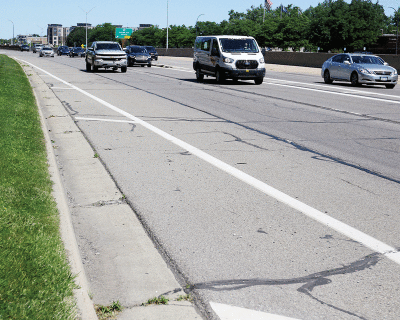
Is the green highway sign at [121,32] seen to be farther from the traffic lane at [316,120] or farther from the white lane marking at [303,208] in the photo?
the white lane marking at [303,208]

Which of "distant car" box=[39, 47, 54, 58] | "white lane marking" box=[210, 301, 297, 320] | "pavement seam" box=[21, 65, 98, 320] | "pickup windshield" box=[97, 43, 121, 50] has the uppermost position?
"distant car" box=[39, 47, 54, 58]

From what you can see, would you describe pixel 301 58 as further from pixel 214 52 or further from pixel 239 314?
pixel 239 314

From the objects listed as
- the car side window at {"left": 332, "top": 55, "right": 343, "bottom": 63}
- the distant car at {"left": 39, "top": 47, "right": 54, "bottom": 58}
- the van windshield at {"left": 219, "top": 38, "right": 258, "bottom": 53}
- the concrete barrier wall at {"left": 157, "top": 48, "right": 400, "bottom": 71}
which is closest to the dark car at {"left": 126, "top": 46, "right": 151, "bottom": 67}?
the concrete barrier wall at {"left": 157, "top": 48, "right": 400, "bottom": 71}

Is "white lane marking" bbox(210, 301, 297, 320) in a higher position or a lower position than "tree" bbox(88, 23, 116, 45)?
lower

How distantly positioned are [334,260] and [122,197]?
2.69m

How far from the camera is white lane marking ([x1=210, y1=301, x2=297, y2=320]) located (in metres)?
3.45

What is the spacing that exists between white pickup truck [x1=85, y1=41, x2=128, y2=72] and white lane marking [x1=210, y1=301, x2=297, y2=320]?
1206 inches

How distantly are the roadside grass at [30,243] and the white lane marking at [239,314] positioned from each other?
92 cm

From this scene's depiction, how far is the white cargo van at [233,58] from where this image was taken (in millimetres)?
24297

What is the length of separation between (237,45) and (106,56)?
1068 cm

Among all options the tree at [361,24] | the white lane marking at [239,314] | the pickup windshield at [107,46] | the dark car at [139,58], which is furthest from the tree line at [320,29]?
the white lane marking at [239,314]

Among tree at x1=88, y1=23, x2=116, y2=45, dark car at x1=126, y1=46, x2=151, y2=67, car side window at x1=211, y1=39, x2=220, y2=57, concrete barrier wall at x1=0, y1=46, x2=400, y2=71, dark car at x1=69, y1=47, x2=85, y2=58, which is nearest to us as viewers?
car side window at x1=211, y1=39, x2=220, y2=57

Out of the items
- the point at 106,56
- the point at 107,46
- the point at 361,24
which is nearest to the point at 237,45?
the point at 106,56

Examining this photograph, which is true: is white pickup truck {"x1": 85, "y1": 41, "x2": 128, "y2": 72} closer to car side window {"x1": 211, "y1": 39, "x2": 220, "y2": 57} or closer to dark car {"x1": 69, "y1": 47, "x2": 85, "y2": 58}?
car side window {"x1": 211, "y1": 39, "x2": 220, "y2": 57}
